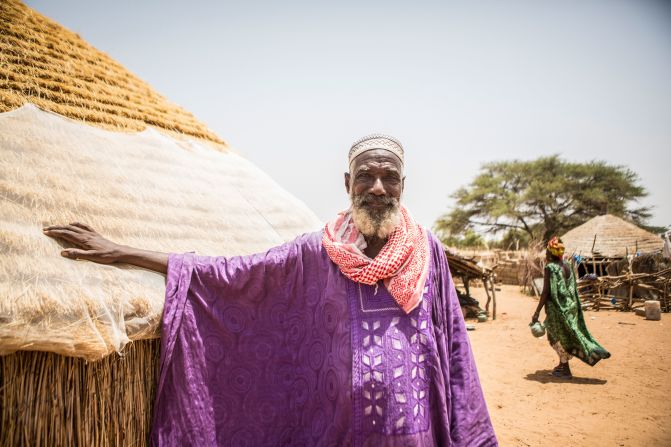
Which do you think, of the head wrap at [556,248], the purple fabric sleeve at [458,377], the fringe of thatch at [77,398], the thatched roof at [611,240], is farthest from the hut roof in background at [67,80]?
the thatched roof at [611,240]

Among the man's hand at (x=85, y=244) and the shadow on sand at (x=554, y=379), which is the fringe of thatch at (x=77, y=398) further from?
the shadow on sand at (x=554, y=379)

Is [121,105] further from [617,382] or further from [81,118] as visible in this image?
[617,382]

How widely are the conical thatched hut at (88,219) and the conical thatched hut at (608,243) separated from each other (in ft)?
60.2

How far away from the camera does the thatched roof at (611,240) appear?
1642 centimetres

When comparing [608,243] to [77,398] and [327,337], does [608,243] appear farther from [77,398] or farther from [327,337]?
[77,398]

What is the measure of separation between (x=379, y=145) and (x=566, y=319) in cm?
563

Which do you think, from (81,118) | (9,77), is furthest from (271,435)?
(9,77)

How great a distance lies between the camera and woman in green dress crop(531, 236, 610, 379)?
235 inches

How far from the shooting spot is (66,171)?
2.17 m

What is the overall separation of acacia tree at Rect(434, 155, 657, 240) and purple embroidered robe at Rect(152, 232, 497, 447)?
1167 inches

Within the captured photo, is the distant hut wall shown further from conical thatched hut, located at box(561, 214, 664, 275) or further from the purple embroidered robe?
the purple embroidered robe

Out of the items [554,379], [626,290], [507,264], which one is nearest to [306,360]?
[554,379]

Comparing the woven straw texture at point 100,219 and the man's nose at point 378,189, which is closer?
the woven straw texture at point 100,219

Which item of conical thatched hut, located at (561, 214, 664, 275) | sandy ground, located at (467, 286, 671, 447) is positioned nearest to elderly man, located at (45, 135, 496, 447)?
sandy ground, located at (467, 286, 671, 447)
